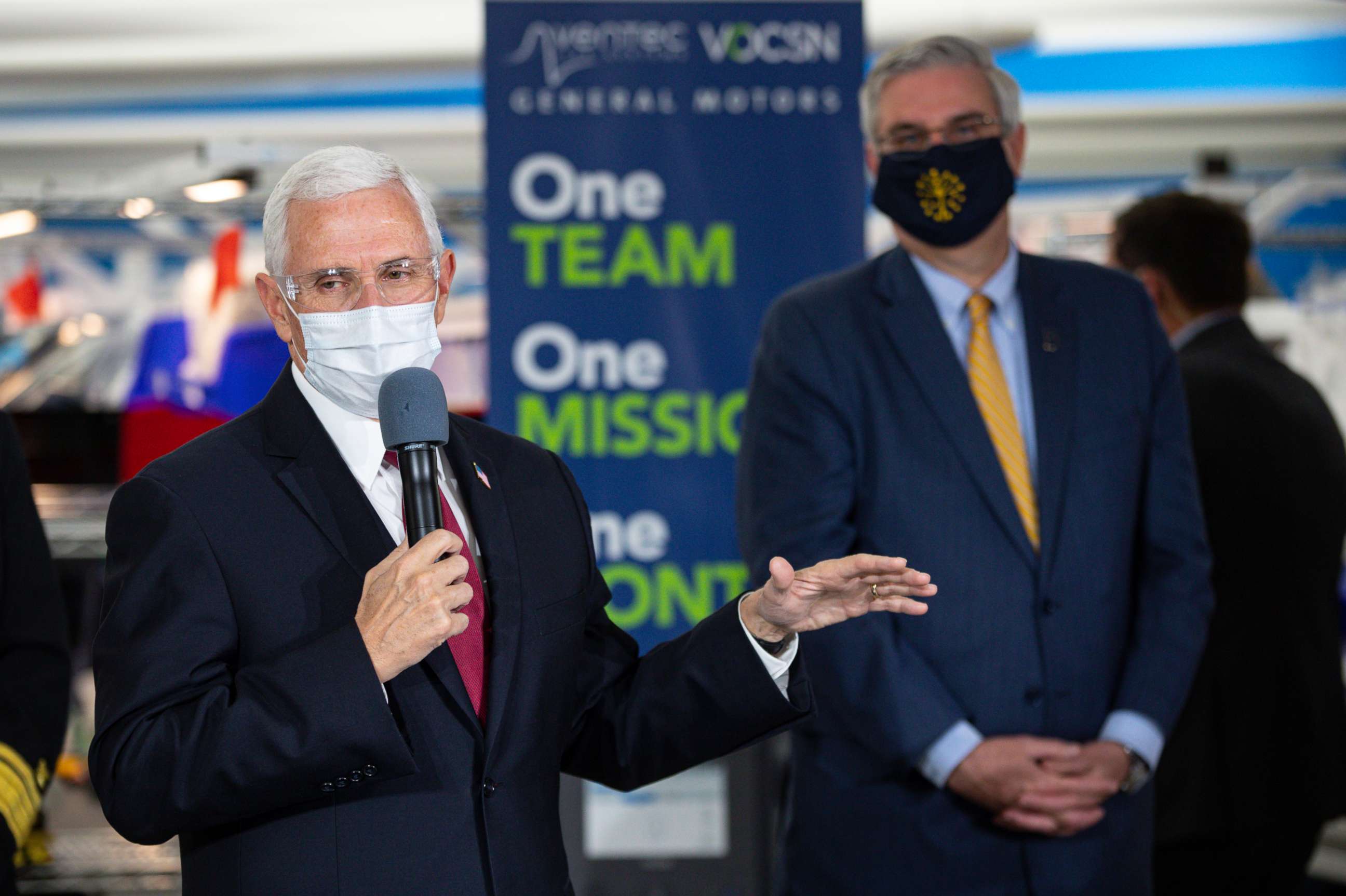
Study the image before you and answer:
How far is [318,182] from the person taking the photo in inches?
56.1

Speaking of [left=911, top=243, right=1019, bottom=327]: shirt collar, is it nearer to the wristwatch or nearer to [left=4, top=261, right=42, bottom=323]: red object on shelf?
the wristwatch

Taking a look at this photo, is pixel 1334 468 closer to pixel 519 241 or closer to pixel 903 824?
pixel 903 824

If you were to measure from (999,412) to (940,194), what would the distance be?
1.22 ft

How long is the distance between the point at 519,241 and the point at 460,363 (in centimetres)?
125

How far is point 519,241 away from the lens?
308cm

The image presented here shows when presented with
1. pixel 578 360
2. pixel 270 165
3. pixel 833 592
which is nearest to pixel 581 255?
pixel 578 360

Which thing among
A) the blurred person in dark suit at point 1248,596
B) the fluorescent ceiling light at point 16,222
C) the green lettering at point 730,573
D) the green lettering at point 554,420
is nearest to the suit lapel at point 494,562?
the green lettering at point 554,420

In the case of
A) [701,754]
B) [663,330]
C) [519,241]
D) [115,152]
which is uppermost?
[115,152]

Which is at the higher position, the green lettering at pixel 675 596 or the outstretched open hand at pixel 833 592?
the outstretched open hand at pixel 833 592

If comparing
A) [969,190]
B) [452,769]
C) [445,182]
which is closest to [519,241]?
[969,190]

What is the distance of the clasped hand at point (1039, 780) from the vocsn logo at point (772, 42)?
1.72 meters

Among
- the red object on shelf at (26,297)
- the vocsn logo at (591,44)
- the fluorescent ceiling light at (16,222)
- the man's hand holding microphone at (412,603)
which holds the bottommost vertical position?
the man's hand holding microphone at (412,603)

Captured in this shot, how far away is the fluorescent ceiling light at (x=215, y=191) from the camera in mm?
3713

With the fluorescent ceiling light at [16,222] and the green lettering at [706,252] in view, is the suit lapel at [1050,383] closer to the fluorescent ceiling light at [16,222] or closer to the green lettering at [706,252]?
the green lettering at [706,252]
